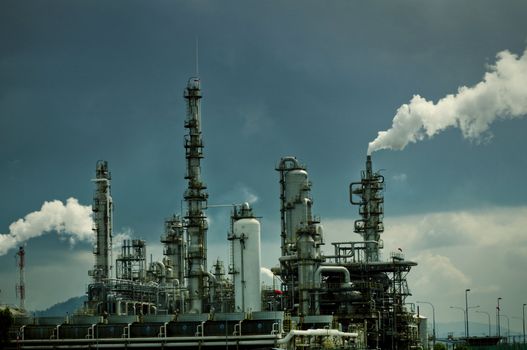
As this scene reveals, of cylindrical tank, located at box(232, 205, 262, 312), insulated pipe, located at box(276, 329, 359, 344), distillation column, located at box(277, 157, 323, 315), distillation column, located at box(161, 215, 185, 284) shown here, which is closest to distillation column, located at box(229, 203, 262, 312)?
cylindrical tank, located at box(232, 205, 262, 312)

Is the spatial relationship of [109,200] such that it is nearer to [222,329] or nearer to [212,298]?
[212,298]

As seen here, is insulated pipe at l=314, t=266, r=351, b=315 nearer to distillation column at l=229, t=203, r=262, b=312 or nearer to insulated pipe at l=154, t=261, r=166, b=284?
distillation column at l=229, t=203, r=262, b=312

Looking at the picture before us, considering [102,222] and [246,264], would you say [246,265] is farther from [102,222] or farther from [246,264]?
[102,222]

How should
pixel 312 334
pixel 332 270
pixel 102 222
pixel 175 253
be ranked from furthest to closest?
pixel 175 253 < pixel 102 222 < pixel 332 270 < pixel 312 334

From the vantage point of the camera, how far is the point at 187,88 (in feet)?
299

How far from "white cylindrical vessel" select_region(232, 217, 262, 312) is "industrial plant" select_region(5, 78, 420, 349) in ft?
0.32

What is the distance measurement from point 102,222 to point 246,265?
2134 centimetres

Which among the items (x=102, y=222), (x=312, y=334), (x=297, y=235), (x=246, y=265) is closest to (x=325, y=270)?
(x=297, y=235)

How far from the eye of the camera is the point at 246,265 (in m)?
84.1

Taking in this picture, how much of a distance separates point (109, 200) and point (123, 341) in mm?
27791

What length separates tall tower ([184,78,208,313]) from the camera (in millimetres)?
86000

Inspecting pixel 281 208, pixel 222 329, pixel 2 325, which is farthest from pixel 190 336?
pixel 281 208

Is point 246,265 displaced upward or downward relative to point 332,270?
upward

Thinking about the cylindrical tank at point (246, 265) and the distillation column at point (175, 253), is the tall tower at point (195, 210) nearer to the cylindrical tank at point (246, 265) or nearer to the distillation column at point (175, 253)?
the cylindrical tank at point (246, 265)
